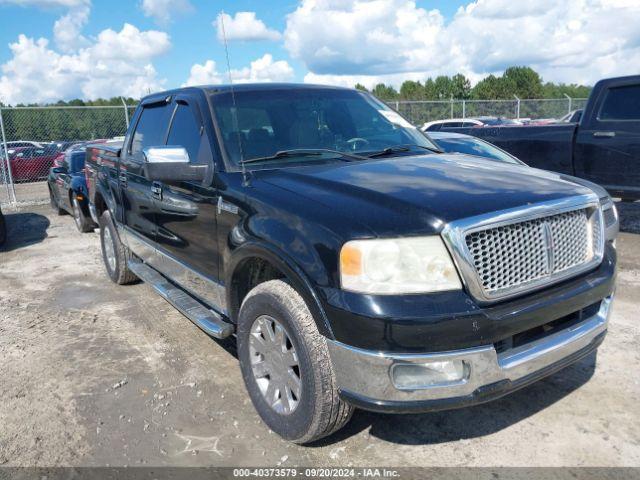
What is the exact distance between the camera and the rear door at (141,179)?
4480 millimetres

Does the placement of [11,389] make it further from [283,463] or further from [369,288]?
[369,288]

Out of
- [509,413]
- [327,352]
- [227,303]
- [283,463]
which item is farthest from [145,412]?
[509,413]

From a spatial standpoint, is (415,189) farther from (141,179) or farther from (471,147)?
(471,147)

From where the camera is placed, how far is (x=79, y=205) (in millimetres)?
9023

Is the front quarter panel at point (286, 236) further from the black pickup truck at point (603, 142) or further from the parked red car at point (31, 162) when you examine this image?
the parked red car at point (31, 162)

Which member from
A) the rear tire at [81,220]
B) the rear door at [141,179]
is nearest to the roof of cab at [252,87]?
the rear door at [141,179]

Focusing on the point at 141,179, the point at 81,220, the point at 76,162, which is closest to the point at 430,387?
the point at 141,179

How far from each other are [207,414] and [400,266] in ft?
5.43

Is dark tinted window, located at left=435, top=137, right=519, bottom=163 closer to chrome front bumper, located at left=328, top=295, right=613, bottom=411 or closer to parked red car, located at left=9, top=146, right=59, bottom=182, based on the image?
chrome front bumper, located at left=328, top=295, right=613, bottom=411

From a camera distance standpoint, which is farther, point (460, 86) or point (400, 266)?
point (460, 86)

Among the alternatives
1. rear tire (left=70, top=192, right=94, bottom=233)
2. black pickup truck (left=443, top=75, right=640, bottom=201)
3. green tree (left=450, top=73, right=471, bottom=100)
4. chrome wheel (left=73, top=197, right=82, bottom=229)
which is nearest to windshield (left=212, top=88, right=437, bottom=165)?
black pickup truck (left=443, top=75, right=640, bottom=201)

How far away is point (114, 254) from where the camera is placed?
5.94m

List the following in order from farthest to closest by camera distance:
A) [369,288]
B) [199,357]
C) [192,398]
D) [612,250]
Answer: [199,357] → [192,398] → [612,250] → [369,288]

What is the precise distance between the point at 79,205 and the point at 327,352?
25.1ft
